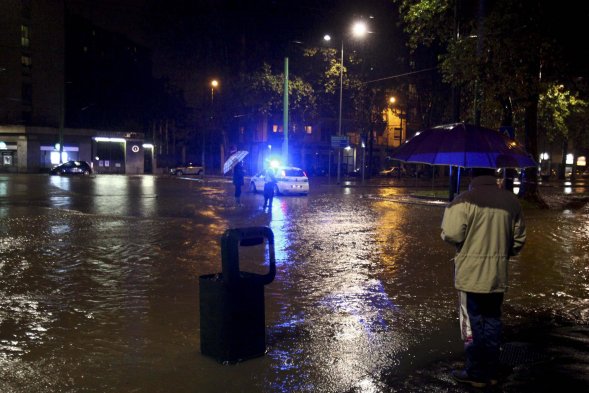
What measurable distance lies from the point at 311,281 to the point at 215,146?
230ft

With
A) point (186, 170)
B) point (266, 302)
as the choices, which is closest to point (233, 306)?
point (266, 302)

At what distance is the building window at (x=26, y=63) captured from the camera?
199 feet

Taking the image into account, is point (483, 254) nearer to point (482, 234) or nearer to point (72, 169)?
point (482, 234)

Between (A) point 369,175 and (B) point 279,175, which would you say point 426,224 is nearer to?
(B) point 279,175

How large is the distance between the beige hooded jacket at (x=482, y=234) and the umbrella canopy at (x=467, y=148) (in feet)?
4.21

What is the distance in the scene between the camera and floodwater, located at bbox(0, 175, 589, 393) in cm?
482

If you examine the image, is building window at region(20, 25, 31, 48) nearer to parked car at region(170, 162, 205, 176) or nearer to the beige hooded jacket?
parked car at region(170, 162, 205, 176)

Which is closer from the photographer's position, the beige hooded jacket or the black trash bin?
the beige hooded jacket

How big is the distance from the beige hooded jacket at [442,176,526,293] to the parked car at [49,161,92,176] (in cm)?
5038

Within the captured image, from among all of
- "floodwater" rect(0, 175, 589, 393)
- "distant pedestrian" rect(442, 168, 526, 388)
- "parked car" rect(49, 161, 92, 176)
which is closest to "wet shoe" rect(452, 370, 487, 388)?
"distant pedestrian" rect(442, 168, 526, 388)

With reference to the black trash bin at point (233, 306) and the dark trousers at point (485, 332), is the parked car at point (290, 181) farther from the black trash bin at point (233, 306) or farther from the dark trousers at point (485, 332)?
the dark trousers at point (485, 332)

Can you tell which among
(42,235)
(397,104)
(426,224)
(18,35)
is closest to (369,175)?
(397,104)

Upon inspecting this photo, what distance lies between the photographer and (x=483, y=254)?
4547mm

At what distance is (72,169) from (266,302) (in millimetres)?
47746
